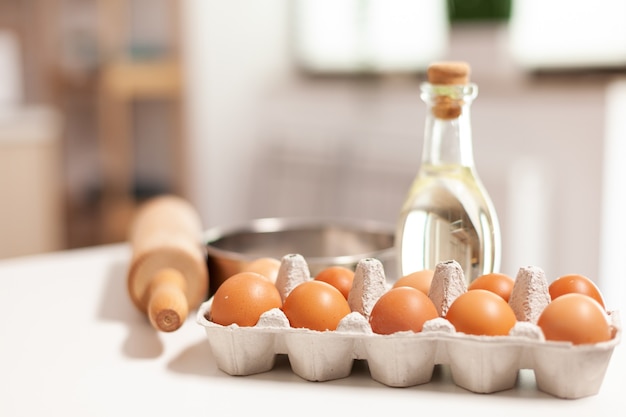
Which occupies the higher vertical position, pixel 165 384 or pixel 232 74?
pixel 232 74

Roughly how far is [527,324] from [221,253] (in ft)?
1.31

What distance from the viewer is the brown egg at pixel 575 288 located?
65cm

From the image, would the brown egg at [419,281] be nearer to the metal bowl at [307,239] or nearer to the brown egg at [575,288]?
the brown egg at [575,288]

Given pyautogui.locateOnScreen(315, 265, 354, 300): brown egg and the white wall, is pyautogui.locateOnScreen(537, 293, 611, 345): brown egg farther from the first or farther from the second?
the white wall

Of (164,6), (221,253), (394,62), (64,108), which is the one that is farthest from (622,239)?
(64,108)

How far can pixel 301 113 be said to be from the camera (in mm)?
2779

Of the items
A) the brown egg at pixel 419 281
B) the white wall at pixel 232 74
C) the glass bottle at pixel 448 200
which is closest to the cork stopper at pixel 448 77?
the glass bottle at pixel 448 200

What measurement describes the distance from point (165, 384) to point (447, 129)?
0.36 meters

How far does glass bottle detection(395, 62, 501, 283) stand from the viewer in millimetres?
749

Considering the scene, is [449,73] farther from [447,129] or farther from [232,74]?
[232,74]

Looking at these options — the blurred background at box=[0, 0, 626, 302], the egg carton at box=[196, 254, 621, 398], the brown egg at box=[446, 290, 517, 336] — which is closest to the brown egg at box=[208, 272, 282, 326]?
the egg carton at box=[196, 254, 621, 398]

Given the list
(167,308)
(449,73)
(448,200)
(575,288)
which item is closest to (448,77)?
(449,73)

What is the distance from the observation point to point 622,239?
1.90 m

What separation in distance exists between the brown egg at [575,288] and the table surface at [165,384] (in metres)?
0.07
